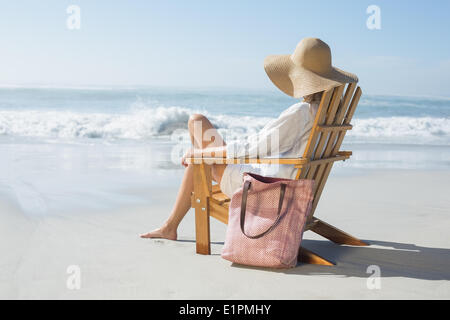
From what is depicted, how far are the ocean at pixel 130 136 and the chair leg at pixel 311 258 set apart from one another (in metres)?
2.18

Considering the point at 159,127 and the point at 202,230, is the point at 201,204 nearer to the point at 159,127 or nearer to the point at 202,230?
the point at 202,230

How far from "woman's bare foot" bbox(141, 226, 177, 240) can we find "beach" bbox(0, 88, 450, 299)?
0.07m

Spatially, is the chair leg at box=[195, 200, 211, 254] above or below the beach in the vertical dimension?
above

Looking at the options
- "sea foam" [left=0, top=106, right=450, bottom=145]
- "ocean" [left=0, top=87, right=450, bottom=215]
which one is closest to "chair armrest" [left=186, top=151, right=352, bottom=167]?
"ocean" [left=0, top=87, right=450, bottom=215]

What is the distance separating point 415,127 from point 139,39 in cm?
2064

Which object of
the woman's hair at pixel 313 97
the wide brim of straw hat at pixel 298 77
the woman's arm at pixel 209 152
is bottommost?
the woman's arm at pixel 209 152

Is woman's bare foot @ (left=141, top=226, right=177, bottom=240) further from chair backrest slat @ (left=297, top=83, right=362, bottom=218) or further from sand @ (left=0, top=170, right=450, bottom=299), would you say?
chair backrest slat @ (left=297, top=83, right=362, bottom=218)

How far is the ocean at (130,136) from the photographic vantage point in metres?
5.81

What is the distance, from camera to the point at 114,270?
300 centimetres

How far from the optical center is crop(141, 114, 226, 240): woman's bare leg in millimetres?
3439

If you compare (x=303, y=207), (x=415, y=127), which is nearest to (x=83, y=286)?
(x=303, y=207)

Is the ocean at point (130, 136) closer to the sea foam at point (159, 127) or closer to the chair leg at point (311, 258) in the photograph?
the sea foam at point (159, 127)

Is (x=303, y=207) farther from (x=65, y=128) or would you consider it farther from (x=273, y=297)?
(x=65, y=128)

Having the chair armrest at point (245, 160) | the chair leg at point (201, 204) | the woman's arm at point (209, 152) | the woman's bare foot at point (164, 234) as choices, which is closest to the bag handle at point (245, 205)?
the chair armrest at point (245, 160)
